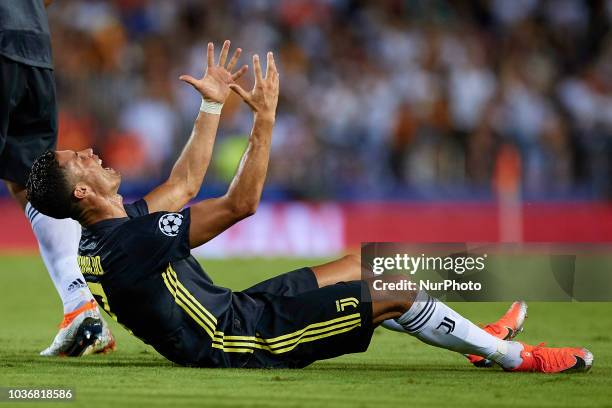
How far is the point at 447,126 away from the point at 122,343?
31.2ft

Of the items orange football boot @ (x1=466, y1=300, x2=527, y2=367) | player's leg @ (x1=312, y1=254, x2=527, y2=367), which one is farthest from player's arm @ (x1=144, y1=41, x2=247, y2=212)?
orange football boot @ (x1=466, y1=300, x2=527, y2=367)

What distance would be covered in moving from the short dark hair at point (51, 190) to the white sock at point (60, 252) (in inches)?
40.1

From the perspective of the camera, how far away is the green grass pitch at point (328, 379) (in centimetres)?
509

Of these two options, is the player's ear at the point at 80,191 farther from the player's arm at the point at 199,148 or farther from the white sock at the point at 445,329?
the white sock at the point at 445,329

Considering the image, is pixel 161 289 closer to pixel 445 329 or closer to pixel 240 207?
pixel 240 207

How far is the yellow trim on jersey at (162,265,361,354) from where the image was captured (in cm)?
580

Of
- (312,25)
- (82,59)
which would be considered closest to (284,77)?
(312,25)

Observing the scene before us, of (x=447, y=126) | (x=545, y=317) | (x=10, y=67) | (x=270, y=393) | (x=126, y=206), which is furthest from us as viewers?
(x=447, y=126)

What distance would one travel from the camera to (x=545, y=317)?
925 cm

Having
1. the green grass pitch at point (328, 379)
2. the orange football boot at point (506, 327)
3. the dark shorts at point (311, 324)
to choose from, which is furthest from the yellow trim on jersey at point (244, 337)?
the orange football boot at point (506, 327)

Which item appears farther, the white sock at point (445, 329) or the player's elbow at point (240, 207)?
the white sock at point (445, 329)

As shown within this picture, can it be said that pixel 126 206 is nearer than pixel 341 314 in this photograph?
No

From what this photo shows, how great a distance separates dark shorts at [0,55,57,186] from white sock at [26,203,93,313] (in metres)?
0.29

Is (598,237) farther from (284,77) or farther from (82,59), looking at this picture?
(82,59)
